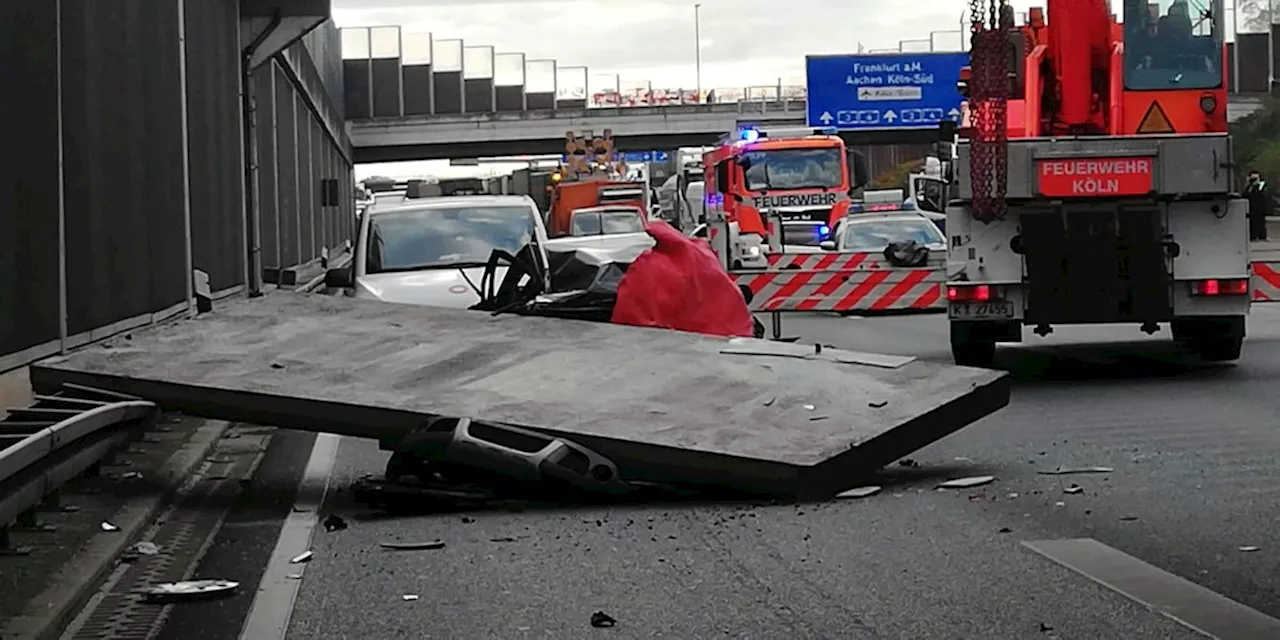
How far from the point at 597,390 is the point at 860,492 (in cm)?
155

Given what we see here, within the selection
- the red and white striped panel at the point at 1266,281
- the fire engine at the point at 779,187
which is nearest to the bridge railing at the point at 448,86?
the fire engine at the point at 779,187

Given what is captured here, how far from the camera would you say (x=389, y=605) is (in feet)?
23.4

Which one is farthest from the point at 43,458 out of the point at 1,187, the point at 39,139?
the point at 39,139

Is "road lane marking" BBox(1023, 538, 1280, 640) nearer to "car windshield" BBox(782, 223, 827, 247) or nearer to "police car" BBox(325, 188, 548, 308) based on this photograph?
"police car" BBox(325, 188, 548, 308)

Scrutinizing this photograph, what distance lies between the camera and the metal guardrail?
290 inches

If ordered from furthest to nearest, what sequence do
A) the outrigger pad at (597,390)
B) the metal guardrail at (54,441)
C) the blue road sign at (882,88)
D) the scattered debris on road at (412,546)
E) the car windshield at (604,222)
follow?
the blue road sign at (882,88) → the car windshield at (604,222) → the outrigger pad at (597,390) → the scattered debris on road at (412,546) → the metal guardrail at (54,441)

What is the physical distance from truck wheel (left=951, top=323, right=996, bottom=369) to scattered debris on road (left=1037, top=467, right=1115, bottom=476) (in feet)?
18.9

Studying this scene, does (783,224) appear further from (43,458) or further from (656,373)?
(43,458)

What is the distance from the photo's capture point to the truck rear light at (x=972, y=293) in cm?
1543

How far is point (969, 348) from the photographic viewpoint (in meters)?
16.2

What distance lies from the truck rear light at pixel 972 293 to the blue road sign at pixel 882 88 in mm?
38839

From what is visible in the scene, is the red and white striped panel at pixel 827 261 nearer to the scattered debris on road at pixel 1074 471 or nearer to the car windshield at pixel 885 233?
the scattered debris on road at pixel 1074 471

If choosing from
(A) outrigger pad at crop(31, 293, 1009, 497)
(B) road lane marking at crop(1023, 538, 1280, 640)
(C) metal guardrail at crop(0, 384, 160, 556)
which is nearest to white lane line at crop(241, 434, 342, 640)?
(A) outrigger pad at crop(31, 293, 1009, 497)

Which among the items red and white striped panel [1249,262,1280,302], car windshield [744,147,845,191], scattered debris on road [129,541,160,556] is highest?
car windshield [744,147,845,191]
